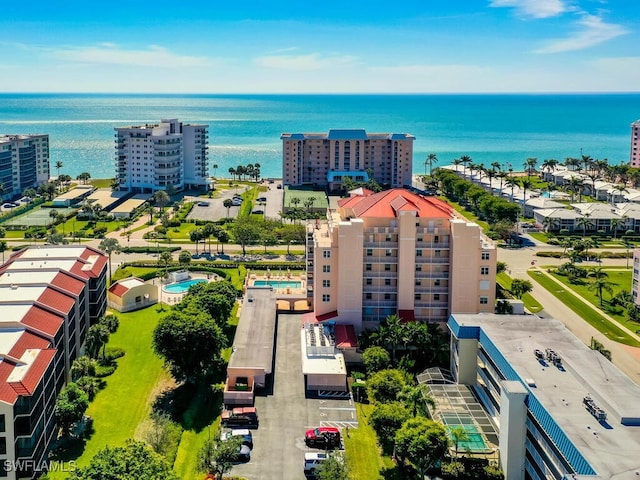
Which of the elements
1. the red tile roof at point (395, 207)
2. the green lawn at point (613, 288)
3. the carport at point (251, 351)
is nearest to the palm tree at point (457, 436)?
the carport at point (251, 351)

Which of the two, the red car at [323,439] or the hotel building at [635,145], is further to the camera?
the hotel building at [635,145]

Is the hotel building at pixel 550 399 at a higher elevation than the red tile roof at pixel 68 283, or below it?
below

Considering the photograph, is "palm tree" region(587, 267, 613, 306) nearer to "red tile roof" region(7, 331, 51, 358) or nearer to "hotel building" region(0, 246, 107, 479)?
"hotel building" region(0, 246, 107, 479)

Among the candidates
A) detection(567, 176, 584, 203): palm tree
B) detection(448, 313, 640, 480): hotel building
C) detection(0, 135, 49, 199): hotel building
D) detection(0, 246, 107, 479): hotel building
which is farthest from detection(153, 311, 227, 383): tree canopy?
detection(567, 176, 584, 203): palm tree

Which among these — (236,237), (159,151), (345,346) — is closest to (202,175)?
(159,151)

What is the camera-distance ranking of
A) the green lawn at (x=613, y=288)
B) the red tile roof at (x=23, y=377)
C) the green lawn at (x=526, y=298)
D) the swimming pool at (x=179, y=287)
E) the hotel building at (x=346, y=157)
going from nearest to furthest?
the red tile roof at (x=23, y=377) < the green lawn at (x=613, y=288) < the green lawn at (x=526, y=298) < the swimming pool at (x=179, y=287) < the hotel building at (x=346, y=157)

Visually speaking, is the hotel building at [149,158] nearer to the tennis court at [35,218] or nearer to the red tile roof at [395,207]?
the tennis court at [35,218]

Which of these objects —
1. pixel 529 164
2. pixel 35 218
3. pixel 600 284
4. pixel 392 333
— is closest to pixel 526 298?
pixel 600 284

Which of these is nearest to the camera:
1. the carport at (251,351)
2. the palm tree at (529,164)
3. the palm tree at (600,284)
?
the carport at (251,351)
